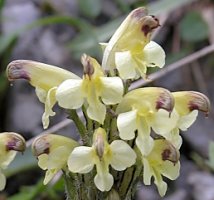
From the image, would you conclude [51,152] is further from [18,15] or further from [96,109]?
[18,15]

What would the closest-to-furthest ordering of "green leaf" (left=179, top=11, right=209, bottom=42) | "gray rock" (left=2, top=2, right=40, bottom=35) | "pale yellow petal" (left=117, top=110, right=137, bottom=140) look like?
1. "pale yellow petal" (left=117, top=110, right=137, bottom=140)
2. "green leaf" (left=179, top=11, right=209, bottom=42)
3. "gray rock" (left=2, top=2, right=40, bottom=35)

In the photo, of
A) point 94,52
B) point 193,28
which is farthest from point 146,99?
point 193,28

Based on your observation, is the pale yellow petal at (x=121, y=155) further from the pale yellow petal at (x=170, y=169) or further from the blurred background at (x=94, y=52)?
the blurred background at (x=94, y=52)

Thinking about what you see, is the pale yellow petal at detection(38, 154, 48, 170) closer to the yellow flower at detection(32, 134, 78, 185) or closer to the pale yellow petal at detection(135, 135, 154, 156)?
the yellow flower at detection(32, 134, 78, 185)

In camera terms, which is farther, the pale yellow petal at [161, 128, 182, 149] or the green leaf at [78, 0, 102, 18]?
the green leaf at [78, 0, 102, 18]

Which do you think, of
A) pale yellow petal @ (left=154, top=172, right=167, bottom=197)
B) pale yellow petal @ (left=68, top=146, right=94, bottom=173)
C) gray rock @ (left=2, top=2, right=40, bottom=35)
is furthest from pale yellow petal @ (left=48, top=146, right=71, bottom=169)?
gray rock @ (left=2, top=2, right=40, bottom=35)

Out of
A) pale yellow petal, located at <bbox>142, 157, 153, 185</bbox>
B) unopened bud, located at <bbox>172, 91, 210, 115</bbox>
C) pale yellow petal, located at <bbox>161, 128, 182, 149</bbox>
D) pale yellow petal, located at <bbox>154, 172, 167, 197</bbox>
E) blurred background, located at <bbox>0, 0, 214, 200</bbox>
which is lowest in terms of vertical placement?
blurred background, located at <bbox>0, 0, 214, 200</bbox>

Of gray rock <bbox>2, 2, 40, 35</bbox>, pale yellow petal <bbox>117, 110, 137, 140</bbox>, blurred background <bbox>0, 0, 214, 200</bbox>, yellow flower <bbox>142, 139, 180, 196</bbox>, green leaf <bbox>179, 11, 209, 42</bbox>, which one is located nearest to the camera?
pale yellow petal <bbox>117, 110, 137, 140</bbox>
